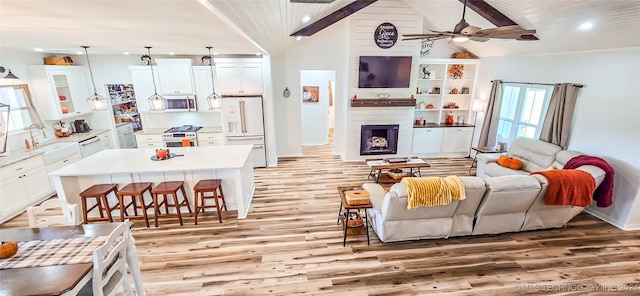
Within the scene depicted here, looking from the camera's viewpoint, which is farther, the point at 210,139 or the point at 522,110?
the point at 210,139

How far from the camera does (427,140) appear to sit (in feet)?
22.4

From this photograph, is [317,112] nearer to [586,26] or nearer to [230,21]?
[586,26]

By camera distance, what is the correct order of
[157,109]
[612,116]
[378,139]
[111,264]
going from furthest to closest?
[378,139], [157,109], [612,116], [111,264]

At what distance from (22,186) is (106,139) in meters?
2.24

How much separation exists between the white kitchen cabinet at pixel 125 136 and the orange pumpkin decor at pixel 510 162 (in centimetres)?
858

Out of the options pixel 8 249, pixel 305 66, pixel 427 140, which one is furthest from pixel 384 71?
pixel 8 249

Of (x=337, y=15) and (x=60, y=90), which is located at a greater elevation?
(x=337, y=15)

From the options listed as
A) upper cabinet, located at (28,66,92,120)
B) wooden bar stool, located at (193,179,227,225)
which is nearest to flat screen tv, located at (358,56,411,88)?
wooden bar stool, located at (193,179,227,225)

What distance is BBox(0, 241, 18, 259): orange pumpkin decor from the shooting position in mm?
1957

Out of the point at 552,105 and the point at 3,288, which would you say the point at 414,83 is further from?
the point at 3,288

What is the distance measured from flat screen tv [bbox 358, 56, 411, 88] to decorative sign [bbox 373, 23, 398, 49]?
0.96ft

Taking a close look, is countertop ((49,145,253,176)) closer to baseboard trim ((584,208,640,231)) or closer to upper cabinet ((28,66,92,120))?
upper cabinet ((28,66,92,120))

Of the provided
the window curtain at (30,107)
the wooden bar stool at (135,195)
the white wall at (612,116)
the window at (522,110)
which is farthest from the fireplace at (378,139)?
the window curtain at (30,107)

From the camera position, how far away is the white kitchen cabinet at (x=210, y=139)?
6152 millimetres
